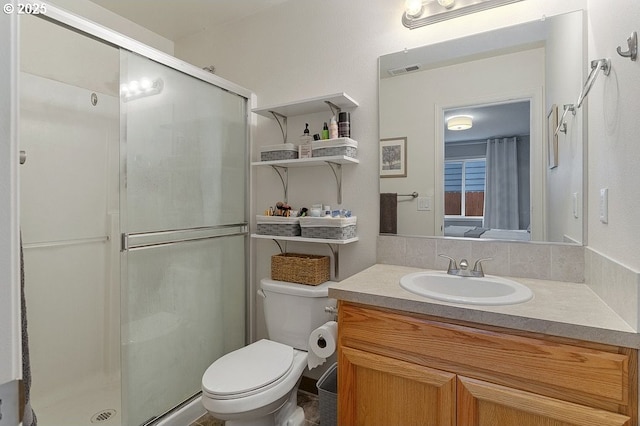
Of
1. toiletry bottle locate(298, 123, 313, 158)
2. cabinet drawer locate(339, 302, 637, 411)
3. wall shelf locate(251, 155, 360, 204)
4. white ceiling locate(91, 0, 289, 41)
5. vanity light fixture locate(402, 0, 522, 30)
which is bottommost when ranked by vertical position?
cabinet drawer locate(339, 302, 637, 411)

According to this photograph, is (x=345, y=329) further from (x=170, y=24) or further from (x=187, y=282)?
(x=170, y=24)

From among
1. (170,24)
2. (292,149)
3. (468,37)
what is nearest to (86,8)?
(170,24)

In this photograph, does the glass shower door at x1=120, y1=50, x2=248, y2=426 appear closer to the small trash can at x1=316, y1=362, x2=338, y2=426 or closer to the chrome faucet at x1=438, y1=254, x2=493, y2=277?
the small trash can at x1=316, y1=362, x2=338, y2=426

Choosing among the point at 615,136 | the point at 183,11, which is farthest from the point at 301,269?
the point at 183,11

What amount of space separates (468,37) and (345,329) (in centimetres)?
146

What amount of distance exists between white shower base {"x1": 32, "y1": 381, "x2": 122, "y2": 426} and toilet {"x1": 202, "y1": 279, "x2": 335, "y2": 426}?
2.56ft

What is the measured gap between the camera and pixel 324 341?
154 centimetres

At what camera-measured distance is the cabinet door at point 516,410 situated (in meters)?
0.94

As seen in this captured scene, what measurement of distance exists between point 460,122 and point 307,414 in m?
1.73

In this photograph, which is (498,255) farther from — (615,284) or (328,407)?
(328,407)

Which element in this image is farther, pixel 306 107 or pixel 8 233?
pixel 306 107

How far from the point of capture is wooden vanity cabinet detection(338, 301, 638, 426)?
0.94 meters

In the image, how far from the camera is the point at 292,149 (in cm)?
200

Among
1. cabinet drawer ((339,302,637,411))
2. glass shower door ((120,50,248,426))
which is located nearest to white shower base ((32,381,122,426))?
glass shower door ((120,50,248,426))
